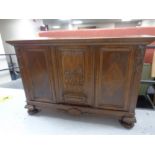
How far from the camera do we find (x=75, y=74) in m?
1.26

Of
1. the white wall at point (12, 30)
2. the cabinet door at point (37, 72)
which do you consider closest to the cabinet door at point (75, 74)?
the cabinet door at point (37, 72)

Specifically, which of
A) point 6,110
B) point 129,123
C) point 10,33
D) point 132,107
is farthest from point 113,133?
point 10,33

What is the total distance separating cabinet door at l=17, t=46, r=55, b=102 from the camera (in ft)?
4.19

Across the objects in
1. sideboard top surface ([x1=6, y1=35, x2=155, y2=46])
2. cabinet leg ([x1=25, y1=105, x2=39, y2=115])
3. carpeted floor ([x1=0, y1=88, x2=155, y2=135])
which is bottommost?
carpeted floor ([x1=0, y1=88, x2=155, y2=135])

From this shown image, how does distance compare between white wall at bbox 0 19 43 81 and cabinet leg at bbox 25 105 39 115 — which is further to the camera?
white wall at bbox 0 19 43 81

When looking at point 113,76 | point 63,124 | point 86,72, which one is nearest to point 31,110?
point 63,124

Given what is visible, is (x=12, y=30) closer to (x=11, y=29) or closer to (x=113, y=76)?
(x=11, y=29)

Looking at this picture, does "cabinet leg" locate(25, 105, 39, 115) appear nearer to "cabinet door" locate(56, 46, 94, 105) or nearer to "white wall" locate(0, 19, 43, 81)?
"cabinet door" locate(56, 46, 94, 105)

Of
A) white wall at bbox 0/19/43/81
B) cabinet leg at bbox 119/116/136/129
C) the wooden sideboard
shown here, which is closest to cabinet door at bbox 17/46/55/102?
the wooden sideboard

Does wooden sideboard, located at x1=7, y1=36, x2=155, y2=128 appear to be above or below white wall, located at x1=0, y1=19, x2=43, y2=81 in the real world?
below

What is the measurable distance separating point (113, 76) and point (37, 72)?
2.54ft

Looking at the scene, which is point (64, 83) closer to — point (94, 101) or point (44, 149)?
point (94, 101)

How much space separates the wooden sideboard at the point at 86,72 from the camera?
109 cm

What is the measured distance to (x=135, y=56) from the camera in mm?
1064
